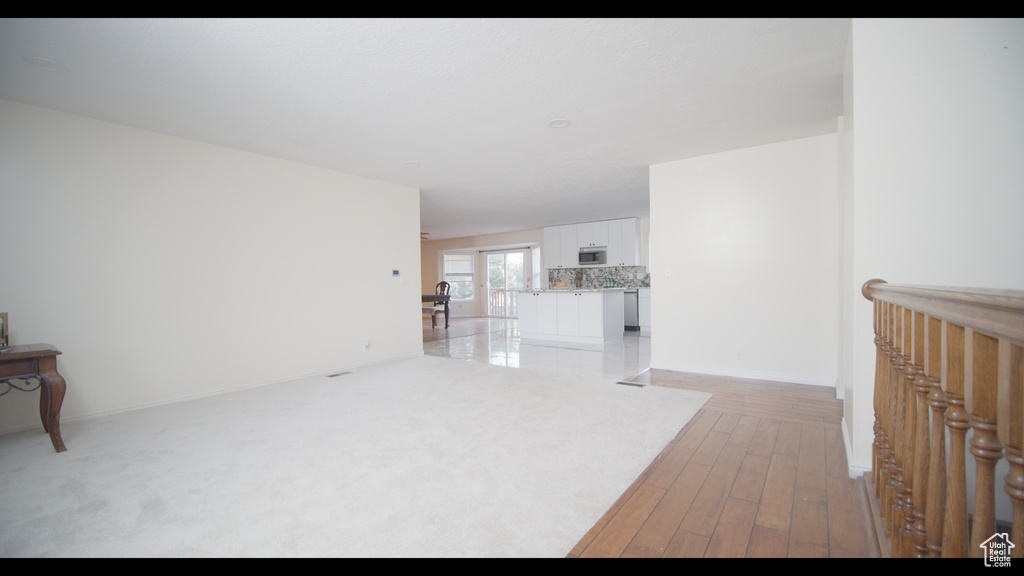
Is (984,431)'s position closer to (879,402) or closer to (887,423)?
(887,423)

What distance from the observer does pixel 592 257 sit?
8.47 m

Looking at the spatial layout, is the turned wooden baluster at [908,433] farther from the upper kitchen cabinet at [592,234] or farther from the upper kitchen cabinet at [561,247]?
the upper kitchen cabinet at [561,247]

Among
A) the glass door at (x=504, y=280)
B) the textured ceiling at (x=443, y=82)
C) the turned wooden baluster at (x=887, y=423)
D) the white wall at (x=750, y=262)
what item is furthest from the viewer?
the glass door at (x=504, y=280)

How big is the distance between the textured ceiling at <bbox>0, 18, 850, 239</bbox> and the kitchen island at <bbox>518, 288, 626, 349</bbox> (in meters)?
2.71

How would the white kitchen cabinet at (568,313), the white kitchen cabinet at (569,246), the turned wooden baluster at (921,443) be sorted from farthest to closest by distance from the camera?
the white kitchen cabinet at (569,246) < the white kitchen cabinet at (568,313) < the turned wooden baluster at (921,443)

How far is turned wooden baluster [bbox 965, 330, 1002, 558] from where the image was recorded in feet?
2.32

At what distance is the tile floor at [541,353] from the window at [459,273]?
3.56m

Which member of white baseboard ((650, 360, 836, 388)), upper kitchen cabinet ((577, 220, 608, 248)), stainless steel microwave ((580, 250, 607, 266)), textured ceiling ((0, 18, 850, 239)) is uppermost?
textured ceiling ((0, 18, 850, 239))

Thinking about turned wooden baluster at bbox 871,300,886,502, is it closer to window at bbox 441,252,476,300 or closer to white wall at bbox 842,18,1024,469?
white wall at bbox 842,18,1024,469

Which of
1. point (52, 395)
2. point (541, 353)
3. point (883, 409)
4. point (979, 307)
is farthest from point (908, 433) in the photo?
point (541, 353)

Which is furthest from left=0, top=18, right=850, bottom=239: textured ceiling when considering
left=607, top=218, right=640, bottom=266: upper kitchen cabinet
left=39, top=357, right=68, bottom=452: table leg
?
left=607, top=218, right=640, bottom=266: upper kitchen cabinet

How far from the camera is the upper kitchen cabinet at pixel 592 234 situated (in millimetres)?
8414

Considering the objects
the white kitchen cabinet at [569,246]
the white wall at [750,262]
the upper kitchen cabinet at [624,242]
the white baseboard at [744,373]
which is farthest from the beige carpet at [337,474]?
the white kitchen cabinet at [569,246]
